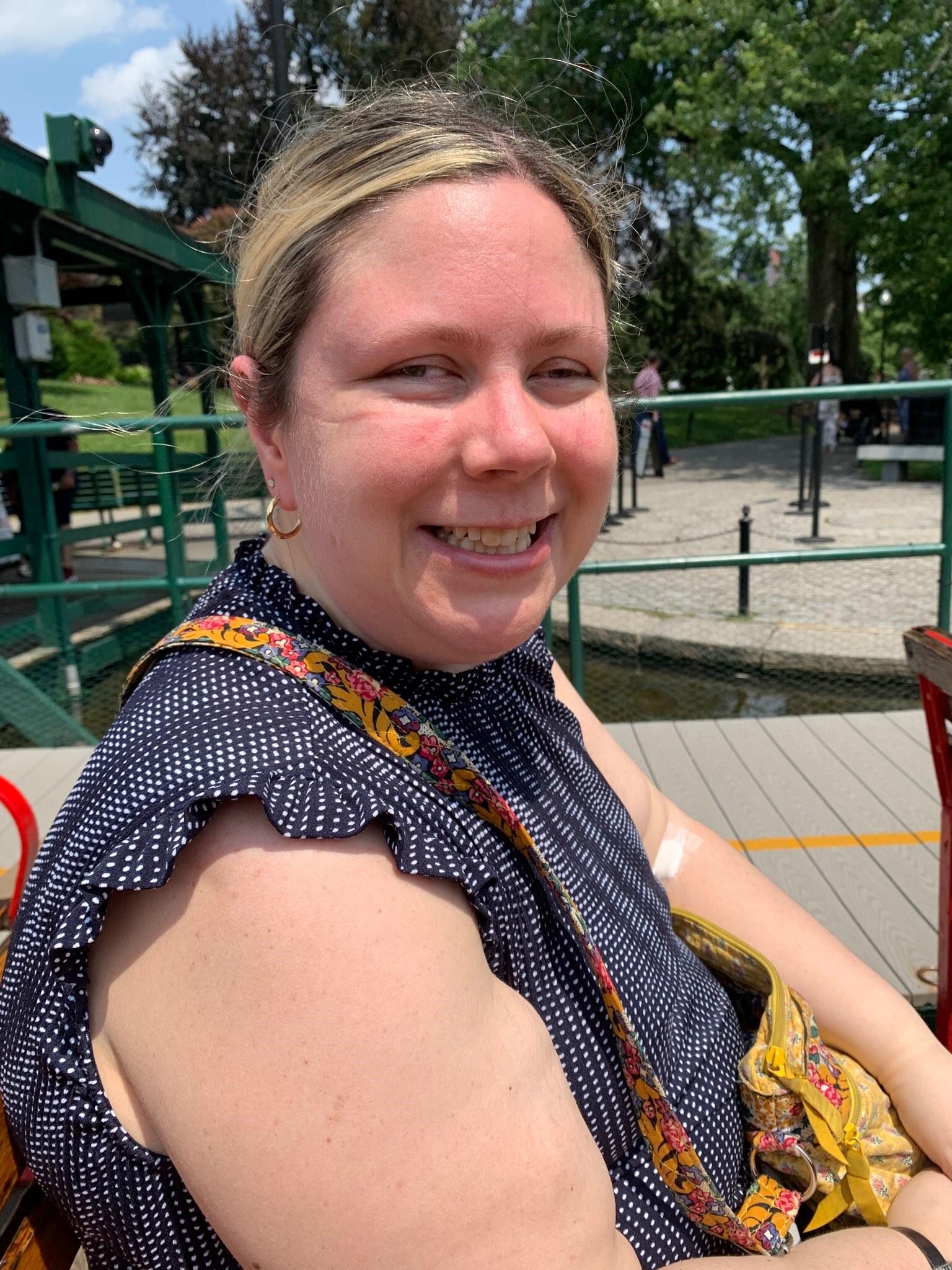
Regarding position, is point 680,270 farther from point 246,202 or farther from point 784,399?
point 246,202

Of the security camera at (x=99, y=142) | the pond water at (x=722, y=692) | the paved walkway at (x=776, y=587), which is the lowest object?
the pond water at (x=722, y=692)

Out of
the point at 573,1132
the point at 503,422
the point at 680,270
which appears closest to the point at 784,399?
the point at 503,422

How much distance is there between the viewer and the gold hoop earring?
1.11 meters

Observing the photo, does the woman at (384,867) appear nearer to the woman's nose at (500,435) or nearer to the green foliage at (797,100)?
the woman's nose at (500,435)

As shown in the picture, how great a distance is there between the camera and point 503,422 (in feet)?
3.26

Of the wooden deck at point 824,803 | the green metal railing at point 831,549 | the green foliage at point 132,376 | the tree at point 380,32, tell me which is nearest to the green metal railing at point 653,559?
the green metal railing at point 831,549

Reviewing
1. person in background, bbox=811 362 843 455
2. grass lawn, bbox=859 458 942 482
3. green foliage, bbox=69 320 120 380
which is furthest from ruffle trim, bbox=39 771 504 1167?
green foliage, bbox=69 320 120 380

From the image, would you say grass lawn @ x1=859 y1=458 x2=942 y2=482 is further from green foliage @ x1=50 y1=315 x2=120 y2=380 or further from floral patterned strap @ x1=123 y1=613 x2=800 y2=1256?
green foliage @ x1=50 y1=315 x2=120 y2=380

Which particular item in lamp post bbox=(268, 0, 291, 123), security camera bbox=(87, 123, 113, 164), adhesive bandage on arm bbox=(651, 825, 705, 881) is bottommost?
adhesive bandage on arm bbox=(651, 825, 705, 881)

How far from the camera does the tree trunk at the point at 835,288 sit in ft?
Answer: 63.0

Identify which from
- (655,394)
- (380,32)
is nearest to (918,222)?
(655,394)

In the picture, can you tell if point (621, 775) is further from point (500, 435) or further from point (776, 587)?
point (776, 587)

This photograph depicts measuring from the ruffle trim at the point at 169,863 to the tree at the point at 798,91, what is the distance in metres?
16.4

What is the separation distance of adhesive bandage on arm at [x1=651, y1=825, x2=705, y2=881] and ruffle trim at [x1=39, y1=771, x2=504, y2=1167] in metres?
0.79
